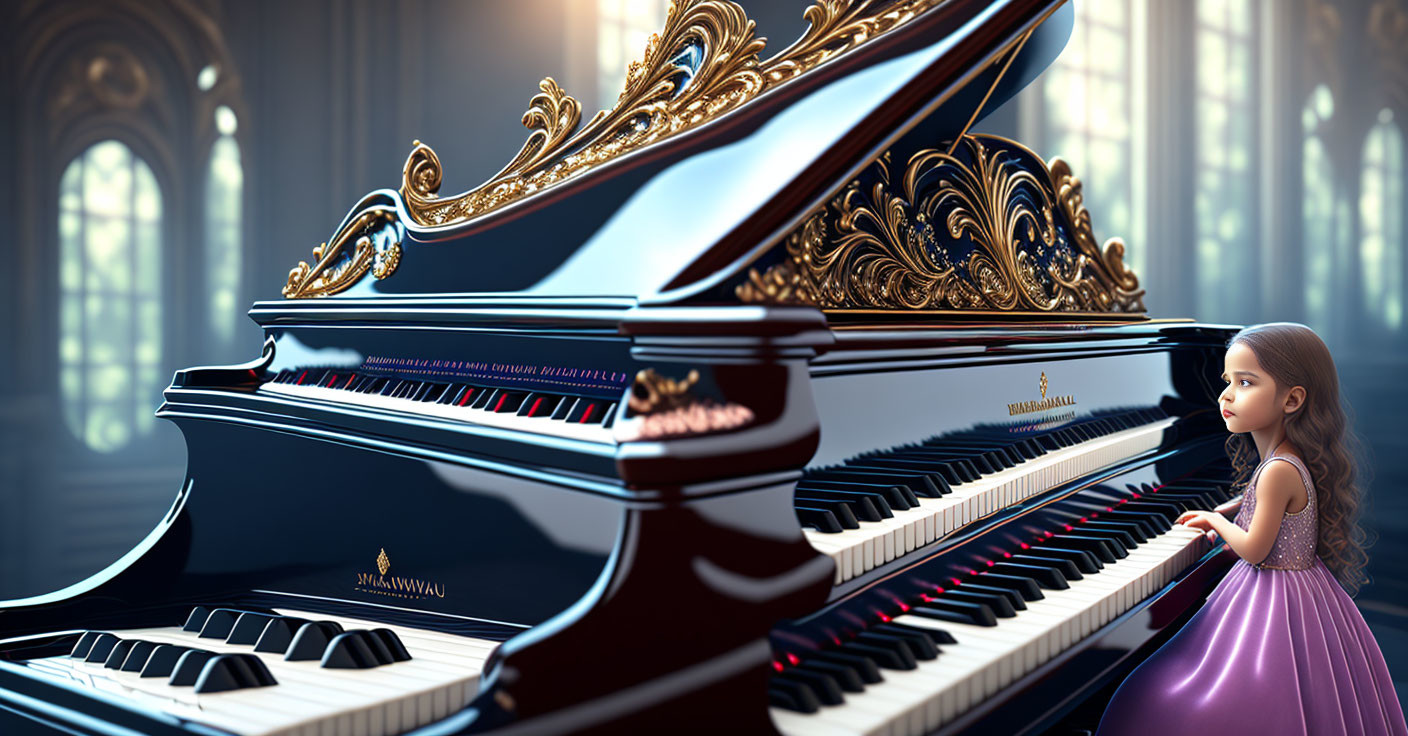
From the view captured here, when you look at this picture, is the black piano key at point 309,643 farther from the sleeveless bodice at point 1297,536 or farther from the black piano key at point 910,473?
the sleeveless bodice at point 1297,536

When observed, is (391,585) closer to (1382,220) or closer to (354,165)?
(354,165)

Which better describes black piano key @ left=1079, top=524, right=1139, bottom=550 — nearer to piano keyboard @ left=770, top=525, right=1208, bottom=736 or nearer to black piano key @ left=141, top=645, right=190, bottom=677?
piano keyboard @ left=770, top=525, right=1208, bottom=736

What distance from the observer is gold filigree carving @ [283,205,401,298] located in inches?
90.8

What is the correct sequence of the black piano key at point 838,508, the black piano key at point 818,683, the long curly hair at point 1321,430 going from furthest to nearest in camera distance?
the long curly hair at point 1321,430 → the black piano key at point 838,508 → the black piano key at point 818,683

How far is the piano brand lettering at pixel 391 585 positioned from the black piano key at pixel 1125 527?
144cm

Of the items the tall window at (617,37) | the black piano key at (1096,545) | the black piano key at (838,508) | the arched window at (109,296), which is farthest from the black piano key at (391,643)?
the tall window at (617,37)

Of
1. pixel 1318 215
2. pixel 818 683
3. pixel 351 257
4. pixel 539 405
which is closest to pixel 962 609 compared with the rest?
pixel 818 683

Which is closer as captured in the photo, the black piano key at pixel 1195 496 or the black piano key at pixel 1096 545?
the black piano key at pixel 1096 545

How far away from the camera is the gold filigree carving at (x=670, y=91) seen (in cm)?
193

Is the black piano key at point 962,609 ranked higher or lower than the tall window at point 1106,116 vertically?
lower

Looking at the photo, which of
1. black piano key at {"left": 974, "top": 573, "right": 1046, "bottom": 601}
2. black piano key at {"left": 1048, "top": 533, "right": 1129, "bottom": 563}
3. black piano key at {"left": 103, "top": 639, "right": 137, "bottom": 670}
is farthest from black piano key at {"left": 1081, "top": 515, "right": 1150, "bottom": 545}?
black piano key at {"left": 103, "top": 639, "right": 137, "bottom": 670}

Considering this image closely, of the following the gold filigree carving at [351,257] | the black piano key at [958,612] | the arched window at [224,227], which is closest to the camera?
the black piano key at [958,612]

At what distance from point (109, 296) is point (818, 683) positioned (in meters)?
7.18

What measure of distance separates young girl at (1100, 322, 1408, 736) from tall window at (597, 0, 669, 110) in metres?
6.38
